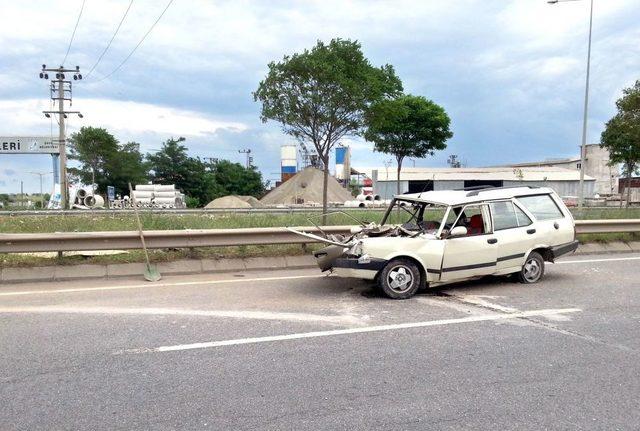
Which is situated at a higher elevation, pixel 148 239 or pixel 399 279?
pixel 148 239

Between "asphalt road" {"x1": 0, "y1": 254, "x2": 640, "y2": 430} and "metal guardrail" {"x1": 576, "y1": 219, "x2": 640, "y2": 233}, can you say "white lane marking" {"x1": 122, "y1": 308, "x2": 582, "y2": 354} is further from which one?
"metal guardrail" {"x1": 576, "y1": 219, "x2": 640, "y2": 233}

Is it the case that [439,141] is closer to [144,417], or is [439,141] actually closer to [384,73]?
[384,73]

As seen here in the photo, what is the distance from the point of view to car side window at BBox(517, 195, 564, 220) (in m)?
8.70

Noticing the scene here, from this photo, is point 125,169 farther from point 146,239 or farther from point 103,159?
point 146,239

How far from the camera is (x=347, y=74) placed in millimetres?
16359

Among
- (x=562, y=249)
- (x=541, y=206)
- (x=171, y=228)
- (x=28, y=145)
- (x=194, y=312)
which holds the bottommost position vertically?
(x=194, y=312)

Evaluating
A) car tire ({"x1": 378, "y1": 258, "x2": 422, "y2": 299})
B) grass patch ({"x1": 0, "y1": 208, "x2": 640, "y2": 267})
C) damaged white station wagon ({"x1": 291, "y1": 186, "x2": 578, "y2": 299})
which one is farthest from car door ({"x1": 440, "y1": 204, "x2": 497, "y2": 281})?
grass patch ({"x1": 0, "y1": 208, "x2": 640, "y2": 267})

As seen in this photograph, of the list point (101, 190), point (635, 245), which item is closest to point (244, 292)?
point (635, 245)

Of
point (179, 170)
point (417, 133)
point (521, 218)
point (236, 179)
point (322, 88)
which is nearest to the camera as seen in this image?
point (521, 218)

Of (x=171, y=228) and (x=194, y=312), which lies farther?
(x=171, y=228)

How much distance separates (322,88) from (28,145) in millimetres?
48335

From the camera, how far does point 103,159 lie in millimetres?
55531

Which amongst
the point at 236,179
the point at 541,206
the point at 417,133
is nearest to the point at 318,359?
the point at 541,206

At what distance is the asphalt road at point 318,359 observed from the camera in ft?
12.7
